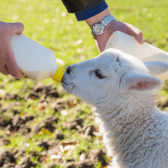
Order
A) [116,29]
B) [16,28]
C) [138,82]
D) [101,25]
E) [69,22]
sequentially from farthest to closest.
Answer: [69,22]
[101,25]
[116,29]
[16,28]
[138,82]

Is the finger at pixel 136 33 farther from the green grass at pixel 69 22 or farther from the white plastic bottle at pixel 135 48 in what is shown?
the green grass at pixel 69 22

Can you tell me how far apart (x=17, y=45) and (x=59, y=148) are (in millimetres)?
1673

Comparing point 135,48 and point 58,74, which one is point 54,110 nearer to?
point 58,74

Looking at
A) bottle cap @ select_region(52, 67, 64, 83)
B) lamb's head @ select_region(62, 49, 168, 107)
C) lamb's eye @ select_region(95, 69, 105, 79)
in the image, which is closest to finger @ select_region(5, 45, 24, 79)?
bottle cap @ select_region(52, 67, 64, 83)

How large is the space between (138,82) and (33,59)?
3.90ft

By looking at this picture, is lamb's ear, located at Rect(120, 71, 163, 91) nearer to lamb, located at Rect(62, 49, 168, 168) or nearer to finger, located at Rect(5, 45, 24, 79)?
lamb, located at Rect(62, 49, 168, 168)

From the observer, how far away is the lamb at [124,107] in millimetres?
2049

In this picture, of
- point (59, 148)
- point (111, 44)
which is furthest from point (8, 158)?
point (111, 44)

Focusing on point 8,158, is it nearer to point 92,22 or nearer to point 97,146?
point 97,146

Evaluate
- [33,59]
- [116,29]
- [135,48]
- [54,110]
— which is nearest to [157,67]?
[135,48]

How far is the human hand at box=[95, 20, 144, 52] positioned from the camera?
269cm

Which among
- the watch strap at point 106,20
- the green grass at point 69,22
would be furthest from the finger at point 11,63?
the green grass at point 69,22

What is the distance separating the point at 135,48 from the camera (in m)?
2.66

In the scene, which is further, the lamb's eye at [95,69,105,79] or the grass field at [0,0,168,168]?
the grass field at [0,0,168,168]
